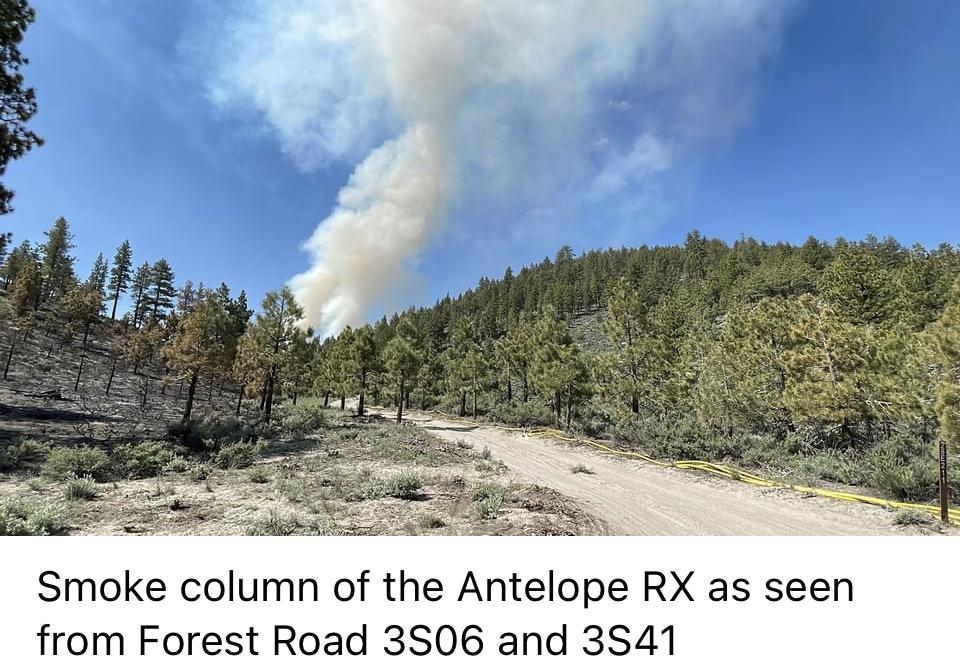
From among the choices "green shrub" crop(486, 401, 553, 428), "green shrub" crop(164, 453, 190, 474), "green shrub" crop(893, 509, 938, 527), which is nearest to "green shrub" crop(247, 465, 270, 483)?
"green shrub" crop(164, 453, 190, 474)

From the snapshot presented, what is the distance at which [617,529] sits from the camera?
9562 millimetres

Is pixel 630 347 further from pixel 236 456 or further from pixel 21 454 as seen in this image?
pixel 21 454

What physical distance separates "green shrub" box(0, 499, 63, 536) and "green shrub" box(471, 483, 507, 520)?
8309mm

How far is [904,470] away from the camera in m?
12.5

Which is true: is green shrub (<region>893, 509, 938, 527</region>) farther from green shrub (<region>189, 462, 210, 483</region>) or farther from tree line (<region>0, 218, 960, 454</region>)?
green shrub (<region>189, 462, 210, 483</region>)

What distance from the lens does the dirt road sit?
32.4ft

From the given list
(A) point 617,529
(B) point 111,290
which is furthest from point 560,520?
(B) point 111,290

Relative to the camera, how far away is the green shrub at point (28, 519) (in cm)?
732

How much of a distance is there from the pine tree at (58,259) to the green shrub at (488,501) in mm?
104410

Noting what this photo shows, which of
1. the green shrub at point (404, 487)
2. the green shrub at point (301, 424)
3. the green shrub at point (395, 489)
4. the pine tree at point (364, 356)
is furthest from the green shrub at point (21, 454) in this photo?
the pine tree at point (364, 356)

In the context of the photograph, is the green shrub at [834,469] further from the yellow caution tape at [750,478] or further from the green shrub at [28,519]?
the green shrub at [28,519]

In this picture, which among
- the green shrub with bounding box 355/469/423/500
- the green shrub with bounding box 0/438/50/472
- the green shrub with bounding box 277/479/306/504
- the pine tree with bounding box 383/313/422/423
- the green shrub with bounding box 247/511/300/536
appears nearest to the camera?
the green shrub with bounding box 247/511/300/536

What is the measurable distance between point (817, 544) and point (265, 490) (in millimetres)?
12847

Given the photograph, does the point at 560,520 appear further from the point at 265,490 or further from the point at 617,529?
the point at 265,490
